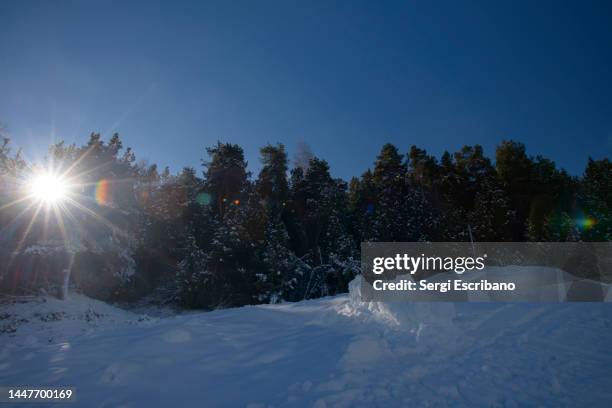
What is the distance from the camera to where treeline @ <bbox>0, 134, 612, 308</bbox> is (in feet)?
75.8

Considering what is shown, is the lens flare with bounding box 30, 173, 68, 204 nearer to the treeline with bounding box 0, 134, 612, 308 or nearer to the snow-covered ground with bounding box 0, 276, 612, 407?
the treeline with bounding box 0, 134, 612, 308

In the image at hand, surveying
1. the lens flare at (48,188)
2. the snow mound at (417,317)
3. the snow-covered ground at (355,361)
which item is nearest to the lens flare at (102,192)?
the lens flare at (48,188)

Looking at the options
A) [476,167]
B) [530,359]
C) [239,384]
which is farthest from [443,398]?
[476,167]

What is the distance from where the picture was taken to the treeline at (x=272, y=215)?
2311cm

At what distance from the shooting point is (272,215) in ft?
93.7

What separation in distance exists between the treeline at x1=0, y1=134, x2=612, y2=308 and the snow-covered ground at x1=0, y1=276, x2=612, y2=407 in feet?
52.6

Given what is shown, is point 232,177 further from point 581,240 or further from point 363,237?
point 581,240

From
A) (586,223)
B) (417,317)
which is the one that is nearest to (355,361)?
(417,317)

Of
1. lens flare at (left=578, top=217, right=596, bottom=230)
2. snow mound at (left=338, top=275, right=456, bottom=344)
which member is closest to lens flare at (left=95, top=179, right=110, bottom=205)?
snow mound at (left=338, top=275, right=456, bottom=344)

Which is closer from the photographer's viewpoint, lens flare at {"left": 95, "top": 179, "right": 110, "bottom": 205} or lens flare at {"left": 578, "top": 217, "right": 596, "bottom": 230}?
lens flare at {"left": 95, "top": 179, "right": 110, "bottom": 205}

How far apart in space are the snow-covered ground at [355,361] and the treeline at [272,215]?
1602cm

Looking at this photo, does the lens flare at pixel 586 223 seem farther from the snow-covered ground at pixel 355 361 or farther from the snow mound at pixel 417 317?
the snow mound at pixel 417 317

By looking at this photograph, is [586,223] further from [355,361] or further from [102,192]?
[102,192]

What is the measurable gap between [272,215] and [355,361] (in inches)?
891
